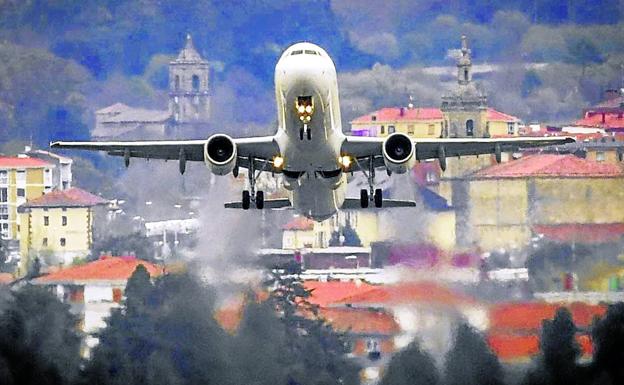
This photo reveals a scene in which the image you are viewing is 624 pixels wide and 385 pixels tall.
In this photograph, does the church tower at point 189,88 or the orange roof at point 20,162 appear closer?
the orange roof at point 20,162

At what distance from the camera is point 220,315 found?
75.3m

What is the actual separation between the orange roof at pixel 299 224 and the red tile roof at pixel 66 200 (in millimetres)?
7937

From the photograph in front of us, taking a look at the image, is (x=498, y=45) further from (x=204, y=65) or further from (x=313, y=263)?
(x=313, y=263)

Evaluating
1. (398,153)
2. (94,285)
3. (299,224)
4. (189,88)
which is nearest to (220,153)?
(398,153)

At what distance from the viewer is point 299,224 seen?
87.8 metres

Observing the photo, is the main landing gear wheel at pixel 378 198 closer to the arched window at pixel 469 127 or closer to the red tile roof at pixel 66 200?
→ the red tile roof at pixel 66 200

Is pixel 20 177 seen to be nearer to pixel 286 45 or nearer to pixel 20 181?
pixel 20 181

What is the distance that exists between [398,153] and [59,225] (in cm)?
2204

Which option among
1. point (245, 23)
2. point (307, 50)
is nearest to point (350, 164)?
point (307, 50)

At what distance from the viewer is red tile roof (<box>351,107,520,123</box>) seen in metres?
99.1

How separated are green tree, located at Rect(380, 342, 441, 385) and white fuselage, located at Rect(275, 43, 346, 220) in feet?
17.9

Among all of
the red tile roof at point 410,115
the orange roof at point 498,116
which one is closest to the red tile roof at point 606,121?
the orange roof at point 498,116

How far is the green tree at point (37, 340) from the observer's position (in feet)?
229

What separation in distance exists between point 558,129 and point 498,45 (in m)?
6.10
